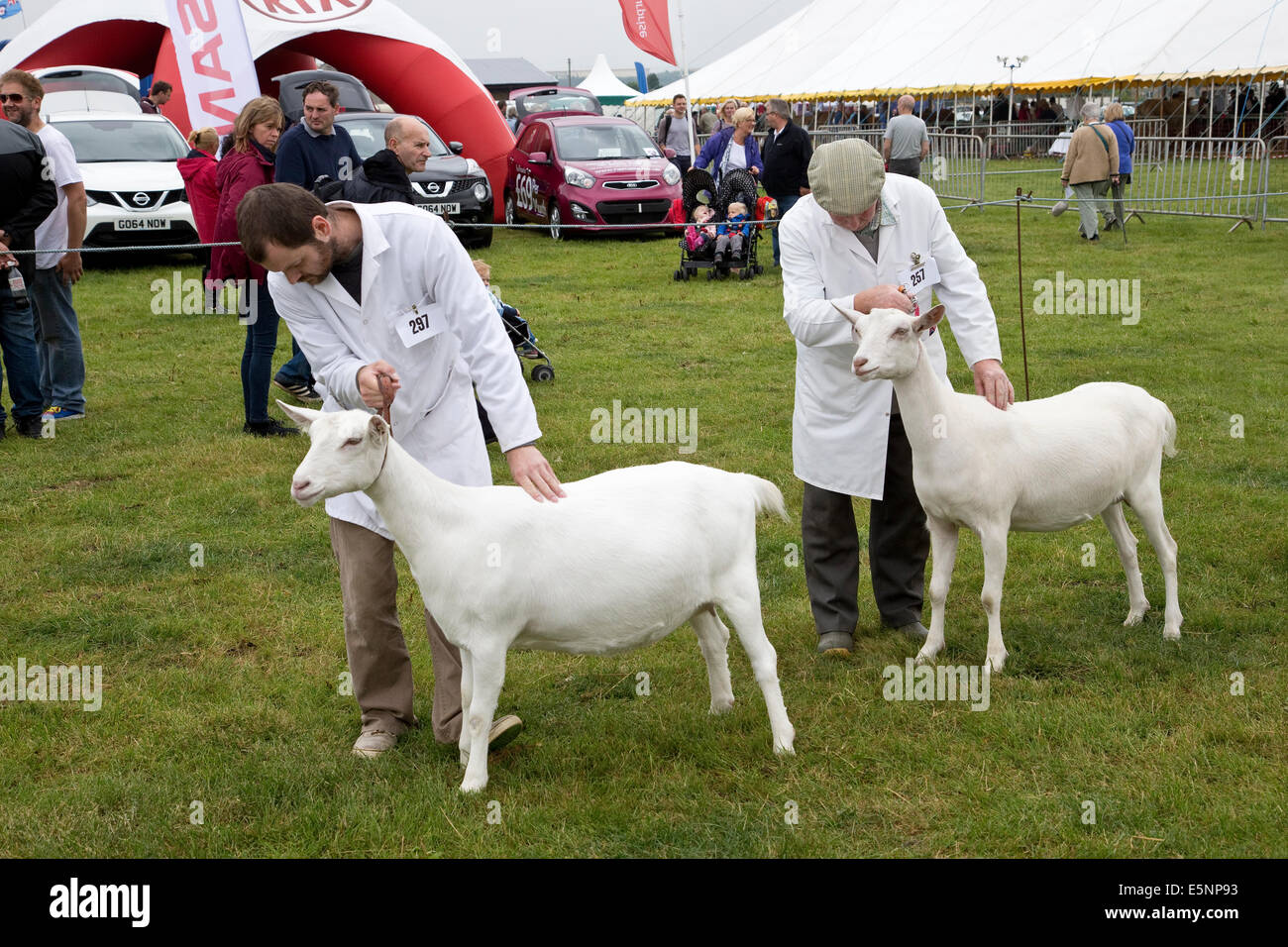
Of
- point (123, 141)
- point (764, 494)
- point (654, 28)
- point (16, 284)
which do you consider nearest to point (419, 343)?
point (764, 494)

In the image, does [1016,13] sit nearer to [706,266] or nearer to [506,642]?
[706,266]

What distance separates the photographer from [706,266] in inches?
646

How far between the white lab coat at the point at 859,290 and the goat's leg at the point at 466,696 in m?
2.01

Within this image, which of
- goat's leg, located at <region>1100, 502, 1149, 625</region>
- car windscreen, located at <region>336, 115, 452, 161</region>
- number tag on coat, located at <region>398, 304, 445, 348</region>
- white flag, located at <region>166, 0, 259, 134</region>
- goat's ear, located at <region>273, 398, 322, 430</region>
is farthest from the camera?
car windscreen, located at <region>336, 115, 452, 161</region>

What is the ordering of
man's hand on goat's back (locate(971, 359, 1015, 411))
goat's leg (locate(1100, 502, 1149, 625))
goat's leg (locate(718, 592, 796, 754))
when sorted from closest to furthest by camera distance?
goat's leg (locate(718, 592, 796, 754)), man's hand on goat's back (locate(971, 359, 1015, 411)), goat's leg (locate(1100, 502, 1149, 625))

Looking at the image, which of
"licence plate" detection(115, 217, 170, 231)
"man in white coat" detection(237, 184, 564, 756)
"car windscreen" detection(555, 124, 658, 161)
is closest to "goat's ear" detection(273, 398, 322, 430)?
"man in white coat" detection(237, 184, 564, 756)

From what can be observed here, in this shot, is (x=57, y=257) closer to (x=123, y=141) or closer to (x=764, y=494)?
(x=764, y=494)

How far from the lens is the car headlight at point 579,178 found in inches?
763

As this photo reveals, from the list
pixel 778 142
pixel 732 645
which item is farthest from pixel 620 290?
pixel 732 645

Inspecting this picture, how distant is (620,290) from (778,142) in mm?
2918

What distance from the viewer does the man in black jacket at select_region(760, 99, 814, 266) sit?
15883 mm

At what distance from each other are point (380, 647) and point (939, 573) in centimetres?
245

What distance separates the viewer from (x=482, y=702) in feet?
13.4

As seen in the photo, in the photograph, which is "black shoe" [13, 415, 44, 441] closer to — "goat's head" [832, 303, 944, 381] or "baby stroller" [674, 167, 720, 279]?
"goat's head" [832, 303, 944, 381]
